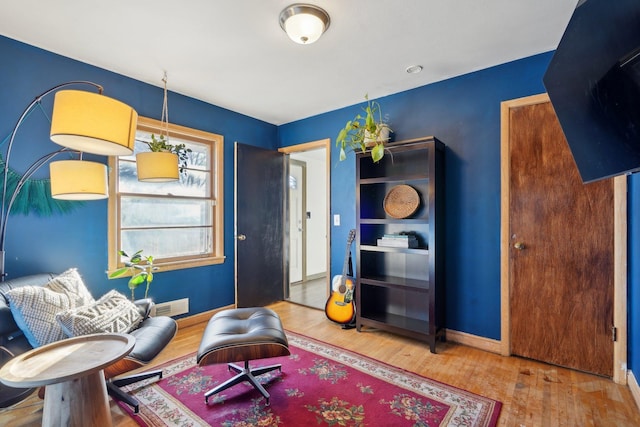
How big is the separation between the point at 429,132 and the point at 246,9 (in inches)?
75.5

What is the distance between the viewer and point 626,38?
90 cm

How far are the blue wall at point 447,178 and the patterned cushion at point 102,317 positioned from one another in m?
0.74

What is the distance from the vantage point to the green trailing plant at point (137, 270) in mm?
2430

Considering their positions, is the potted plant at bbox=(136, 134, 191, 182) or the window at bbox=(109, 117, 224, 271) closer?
the potted plant at bbox=(136, 134, 191, 182)

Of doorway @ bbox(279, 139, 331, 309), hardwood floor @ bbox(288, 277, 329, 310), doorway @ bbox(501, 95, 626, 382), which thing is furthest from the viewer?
doorway @ bbox(279, 139, 331, 309)

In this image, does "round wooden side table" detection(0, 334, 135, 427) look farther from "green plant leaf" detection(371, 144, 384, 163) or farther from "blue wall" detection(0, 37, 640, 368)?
"green plant leaf" detection(371, 144, 384, 163)

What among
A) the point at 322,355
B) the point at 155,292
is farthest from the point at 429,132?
the point at 155,292

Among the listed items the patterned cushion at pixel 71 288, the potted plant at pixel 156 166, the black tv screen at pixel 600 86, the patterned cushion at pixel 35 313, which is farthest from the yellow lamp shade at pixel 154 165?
the black tv screen at pixel 600 86

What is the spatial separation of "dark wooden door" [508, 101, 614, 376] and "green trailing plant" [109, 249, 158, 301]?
10.1 feet

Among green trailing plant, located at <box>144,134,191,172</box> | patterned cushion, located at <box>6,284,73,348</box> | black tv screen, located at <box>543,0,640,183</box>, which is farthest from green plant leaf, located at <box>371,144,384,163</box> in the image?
patterned cushion, located at <box>6,284,73,348</box>

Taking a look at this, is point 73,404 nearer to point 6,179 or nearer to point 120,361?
point 120,361

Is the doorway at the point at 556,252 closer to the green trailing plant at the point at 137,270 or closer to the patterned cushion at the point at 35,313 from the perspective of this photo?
the green trailing plant at the point at 137,270

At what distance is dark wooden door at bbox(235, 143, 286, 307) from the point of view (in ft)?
11.4

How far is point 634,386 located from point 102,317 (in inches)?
132
